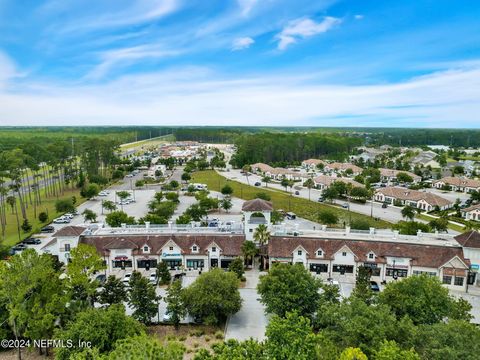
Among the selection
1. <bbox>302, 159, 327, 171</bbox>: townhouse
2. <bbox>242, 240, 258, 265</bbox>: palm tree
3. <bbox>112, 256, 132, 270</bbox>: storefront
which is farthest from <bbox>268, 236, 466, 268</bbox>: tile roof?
<bbox>302, 159, 327, 171</bbox>: townhouse

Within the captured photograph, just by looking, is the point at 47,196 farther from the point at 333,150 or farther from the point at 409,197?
the point at 333,150

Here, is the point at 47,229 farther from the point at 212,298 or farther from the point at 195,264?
the point at 212,298

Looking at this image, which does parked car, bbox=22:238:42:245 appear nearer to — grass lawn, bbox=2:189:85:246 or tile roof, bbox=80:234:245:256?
grass lawn, bbox=2:189:85:246

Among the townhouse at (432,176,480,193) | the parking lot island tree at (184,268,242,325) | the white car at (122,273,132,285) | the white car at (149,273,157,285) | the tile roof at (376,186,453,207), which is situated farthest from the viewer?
the townhouse at (432,176,480,193)

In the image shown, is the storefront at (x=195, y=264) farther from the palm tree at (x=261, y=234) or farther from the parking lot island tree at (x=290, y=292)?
the parking lot island tree at (x=290, y=292)

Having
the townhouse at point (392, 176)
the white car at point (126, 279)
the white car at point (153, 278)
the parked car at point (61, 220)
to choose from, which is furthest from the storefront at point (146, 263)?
the townhouse at point (392, 176)

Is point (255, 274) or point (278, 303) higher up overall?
point (278, 303)

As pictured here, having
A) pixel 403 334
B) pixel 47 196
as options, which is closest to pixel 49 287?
pixel 403 334
